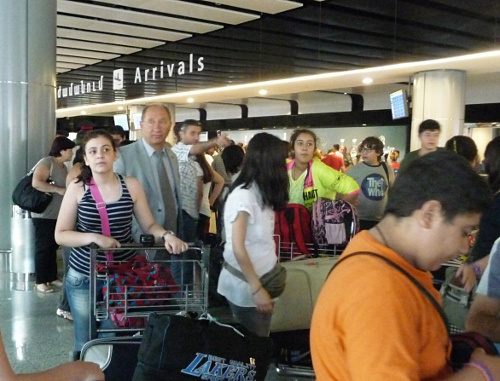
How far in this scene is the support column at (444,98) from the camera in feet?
32.2

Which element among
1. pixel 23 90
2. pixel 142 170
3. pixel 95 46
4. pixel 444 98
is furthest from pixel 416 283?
pixel 95 46

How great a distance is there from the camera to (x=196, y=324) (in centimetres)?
202

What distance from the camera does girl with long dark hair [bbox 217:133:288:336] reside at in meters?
2.55

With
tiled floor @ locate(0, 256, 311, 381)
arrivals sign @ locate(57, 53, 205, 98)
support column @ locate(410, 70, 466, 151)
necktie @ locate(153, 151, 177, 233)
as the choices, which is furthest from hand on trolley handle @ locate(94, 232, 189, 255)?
arrivals sign @ locate(57, 53, 205, 98)

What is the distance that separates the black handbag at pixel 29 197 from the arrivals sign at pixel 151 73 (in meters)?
5.83

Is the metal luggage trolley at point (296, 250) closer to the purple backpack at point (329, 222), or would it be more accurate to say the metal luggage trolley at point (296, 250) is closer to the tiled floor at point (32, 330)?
the purple backpack at point (329, 222)

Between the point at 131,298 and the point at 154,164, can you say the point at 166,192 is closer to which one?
the point at 154,164

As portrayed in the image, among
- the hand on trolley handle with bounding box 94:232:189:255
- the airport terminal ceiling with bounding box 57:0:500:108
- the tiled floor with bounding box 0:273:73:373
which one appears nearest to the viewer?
the hand on trolley handle with bounding box 94:232:189:255

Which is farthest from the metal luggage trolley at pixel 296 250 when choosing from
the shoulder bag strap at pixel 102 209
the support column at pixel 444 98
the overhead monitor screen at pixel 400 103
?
the overhead monitor screen at pixel 400 103

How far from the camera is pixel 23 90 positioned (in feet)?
17.8

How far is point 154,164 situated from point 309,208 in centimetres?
118

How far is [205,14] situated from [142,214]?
626 centimetres

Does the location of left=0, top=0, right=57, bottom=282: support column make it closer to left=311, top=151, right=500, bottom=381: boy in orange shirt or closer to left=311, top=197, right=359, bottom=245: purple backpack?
left=311, top=197, right=359, bottom=245: purple backpack

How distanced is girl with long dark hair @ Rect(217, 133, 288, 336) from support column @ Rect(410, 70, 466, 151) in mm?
7722
